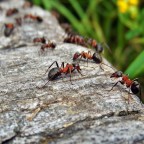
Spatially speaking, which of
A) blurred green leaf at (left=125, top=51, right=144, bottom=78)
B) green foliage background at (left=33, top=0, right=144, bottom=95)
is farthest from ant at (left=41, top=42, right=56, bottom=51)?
green foliage background at (left=33, top=0, right=144, bottom=95)

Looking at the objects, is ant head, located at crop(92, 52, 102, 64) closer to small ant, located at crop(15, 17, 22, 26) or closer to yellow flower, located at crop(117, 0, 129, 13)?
small ant, located at crop(15, 17, 22, 26)

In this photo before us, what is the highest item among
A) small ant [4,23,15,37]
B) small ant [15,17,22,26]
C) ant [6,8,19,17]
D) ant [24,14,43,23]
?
ant [6,8,19,17]

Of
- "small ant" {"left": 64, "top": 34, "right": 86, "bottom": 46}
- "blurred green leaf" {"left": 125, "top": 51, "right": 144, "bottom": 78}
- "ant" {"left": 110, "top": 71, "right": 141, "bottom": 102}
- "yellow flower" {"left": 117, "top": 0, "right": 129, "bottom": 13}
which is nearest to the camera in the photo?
"ant" {"left": 110, "top": 71, "right": 141, "bottom": 102}

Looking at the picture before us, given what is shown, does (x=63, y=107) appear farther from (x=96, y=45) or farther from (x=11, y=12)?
(x=11, y=12)

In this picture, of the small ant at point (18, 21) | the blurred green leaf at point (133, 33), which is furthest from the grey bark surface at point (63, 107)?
the blurred green leaf at point (133, 33)

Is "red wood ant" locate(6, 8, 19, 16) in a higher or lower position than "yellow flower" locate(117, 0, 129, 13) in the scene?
lower

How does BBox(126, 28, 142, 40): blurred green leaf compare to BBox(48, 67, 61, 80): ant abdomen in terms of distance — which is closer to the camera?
BBox(48, 67, 61, 80): ant abdomen

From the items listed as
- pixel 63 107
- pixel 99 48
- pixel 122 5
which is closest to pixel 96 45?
pixel 99 48

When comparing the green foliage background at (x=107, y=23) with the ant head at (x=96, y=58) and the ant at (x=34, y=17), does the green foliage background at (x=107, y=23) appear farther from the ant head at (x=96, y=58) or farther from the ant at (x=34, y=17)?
the ant head at (x=96, y=58)
